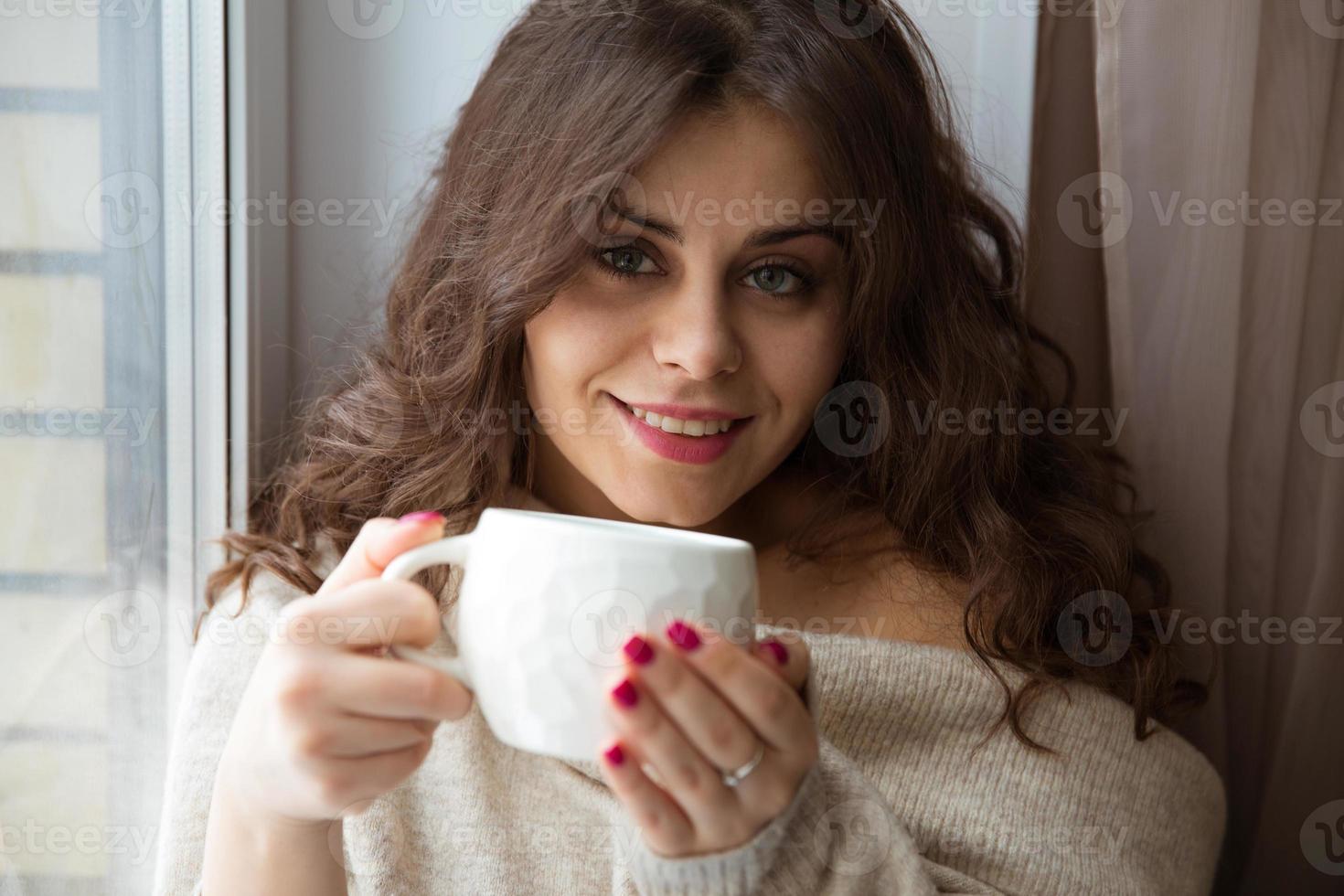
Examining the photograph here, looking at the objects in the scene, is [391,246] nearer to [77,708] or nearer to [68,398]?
[68,398]

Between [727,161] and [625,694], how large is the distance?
522 mm

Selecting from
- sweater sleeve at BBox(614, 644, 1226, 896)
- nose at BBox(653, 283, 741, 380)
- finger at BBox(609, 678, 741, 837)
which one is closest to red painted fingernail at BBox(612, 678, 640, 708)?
finger at BBox(609, 678, 741, 837)

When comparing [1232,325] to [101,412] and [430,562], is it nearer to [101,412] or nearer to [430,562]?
[430,562]

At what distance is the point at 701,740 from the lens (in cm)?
61

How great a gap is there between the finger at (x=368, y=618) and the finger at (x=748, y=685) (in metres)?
0.15

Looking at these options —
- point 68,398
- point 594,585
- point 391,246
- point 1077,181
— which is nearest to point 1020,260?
point 1077,181

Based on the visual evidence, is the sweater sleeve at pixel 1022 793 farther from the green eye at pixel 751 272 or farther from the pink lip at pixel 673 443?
the green eye at pixel 751 272

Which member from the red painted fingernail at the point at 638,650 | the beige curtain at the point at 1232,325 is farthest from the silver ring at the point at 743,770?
the beige curtain at the point at 1232,325

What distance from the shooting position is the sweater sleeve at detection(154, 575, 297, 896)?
0.90m

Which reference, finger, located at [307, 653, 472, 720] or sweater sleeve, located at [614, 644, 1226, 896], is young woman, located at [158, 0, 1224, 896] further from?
finger, located at [307, 653, 472, 720]

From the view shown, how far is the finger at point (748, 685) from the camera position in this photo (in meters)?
0.59

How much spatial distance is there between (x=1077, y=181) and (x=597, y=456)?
2.31ft

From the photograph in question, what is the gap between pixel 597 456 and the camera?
1017 millimetres

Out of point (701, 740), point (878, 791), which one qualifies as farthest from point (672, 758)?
point (878, 791)
